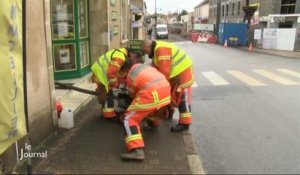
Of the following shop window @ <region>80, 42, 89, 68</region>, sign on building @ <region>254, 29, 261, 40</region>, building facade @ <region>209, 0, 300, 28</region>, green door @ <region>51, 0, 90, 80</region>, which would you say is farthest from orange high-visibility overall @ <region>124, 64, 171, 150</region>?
sign on building @ <region>254, 29, 261, 40</region>

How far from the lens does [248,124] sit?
674 cm

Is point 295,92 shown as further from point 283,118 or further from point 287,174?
point 287,174

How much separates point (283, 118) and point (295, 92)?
2.81 meters

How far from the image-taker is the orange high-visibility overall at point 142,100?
4.77 m

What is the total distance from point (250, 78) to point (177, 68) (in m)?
6.73

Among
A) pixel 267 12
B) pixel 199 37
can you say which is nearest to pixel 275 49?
pixel 267 12

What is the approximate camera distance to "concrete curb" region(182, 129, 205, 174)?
178 inches

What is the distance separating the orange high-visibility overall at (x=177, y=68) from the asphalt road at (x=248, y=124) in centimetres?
56

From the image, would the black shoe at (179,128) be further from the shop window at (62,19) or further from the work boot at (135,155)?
the shop window at (62,19)

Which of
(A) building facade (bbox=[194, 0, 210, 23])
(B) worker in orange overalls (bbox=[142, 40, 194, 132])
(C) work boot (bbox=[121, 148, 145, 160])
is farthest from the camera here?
(A) building facade (bbox=[194, 0, 210, 23])

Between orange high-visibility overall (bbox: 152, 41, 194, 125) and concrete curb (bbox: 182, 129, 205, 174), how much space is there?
1.15ft

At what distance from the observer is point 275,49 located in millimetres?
27547

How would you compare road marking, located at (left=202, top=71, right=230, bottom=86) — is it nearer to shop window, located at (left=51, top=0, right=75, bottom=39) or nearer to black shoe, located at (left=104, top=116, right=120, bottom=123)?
shop window, located at (left=51, top=0, right=75, bottom=39)

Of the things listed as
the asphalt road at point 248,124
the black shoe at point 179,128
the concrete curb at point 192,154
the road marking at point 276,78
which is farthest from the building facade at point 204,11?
the concrete curb at point 192,154
